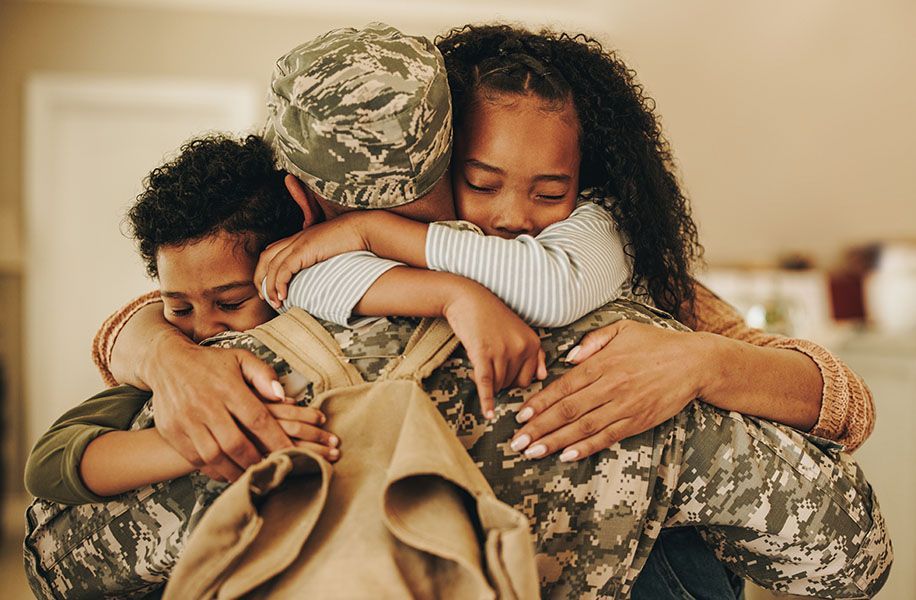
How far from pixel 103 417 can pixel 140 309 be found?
328 millimetres

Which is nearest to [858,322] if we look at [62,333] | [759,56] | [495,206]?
→ [759,56]

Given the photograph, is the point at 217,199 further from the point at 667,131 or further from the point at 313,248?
the point at 667,131

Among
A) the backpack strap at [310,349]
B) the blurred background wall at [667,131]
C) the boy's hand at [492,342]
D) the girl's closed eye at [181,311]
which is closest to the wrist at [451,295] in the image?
the boy's hand at [492,342]

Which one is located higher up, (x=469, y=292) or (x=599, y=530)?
(x=469, y=292)

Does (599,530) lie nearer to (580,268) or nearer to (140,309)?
(580,268)

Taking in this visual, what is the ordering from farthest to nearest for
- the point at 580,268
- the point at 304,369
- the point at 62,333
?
1. the point at 62,333
2. the point at 580,268
3. the point at 304,369

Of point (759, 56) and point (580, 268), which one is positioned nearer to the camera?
point (580, 268)

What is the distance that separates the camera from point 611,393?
35.0 inches

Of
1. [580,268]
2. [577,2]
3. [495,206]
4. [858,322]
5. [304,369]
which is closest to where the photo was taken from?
[304,369]

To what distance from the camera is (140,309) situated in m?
1.22

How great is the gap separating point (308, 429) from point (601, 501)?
317 mm

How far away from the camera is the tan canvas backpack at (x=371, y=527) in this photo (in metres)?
0.64

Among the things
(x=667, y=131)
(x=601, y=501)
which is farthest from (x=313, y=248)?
(x=667, y=131)

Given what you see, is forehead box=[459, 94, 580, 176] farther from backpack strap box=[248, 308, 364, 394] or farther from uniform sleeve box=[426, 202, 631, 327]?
backpack strap box=[248, 308, 364, 394]
